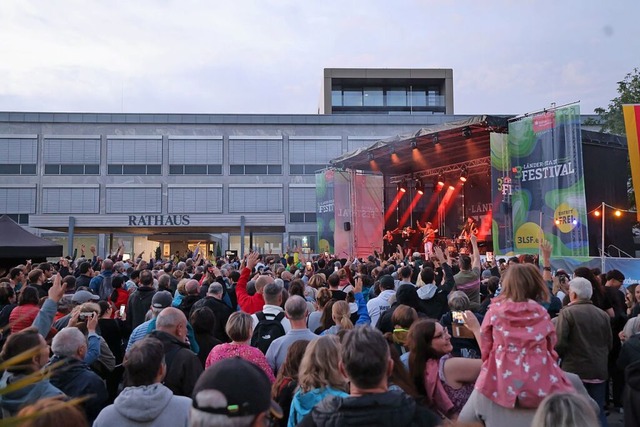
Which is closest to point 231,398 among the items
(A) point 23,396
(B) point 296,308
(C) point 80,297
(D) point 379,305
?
(A) point 23,396

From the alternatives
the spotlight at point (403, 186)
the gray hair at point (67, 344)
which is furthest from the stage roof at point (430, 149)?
the gray hair at point (67, 344)

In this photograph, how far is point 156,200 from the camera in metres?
36.9

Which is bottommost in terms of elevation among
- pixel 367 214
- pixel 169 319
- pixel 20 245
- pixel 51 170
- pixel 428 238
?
pixel 169 319

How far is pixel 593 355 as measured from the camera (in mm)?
4469

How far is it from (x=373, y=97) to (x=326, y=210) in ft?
91.4

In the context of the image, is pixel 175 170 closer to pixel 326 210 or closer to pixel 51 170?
pixel 51 170

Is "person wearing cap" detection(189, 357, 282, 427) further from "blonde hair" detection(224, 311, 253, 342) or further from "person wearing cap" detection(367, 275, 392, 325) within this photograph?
"person wearing cap" detection(367, 275, 392, 325)

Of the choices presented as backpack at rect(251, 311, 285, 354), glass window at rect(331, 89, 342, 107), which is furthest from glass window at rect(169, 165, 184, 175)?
backpack at rect(251, 311, 285, 354)

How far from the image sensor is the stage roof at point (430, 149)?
16672 millimetres

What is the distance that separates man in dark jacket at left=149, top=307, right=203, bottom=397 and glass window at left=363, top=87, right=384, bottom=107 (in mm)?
48571

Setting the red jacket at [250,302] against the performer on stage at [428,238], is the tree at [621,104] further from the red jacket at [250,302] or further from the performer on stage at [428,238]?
the red jacket at [250,302]

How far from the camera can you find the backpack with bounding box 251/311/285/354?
4.91 m

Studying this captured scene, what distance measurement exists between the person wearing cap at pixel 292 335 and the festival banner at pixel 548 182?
38.4ft

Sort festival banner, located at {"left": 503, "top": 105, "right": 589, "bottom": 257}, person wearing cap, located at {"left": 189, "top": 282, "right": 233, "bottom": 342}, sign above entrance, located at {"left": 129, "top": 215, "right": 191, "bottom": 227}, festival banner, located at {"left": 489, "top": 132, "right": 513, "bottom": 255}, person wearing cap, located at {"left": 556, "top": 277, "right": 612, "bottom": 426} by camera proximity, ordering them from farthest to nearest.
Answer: sign above entrance, located at {"left": 129, "top": 215, "right": 191, "bottom": 227} → festival banner, located at {"left": 489, "top": 132, "right": 513, "bottom": 255} → festival banner, located at {"left": 503, "top": 105, "right": 589, "bottom": 257} → person wearing cap, located at {"left": 189, "top": 282, "right": 233, "bottom": 342} → person wearing cap, located at {"left": 556, "top": 277, "right": 612, "bottom": 426}
